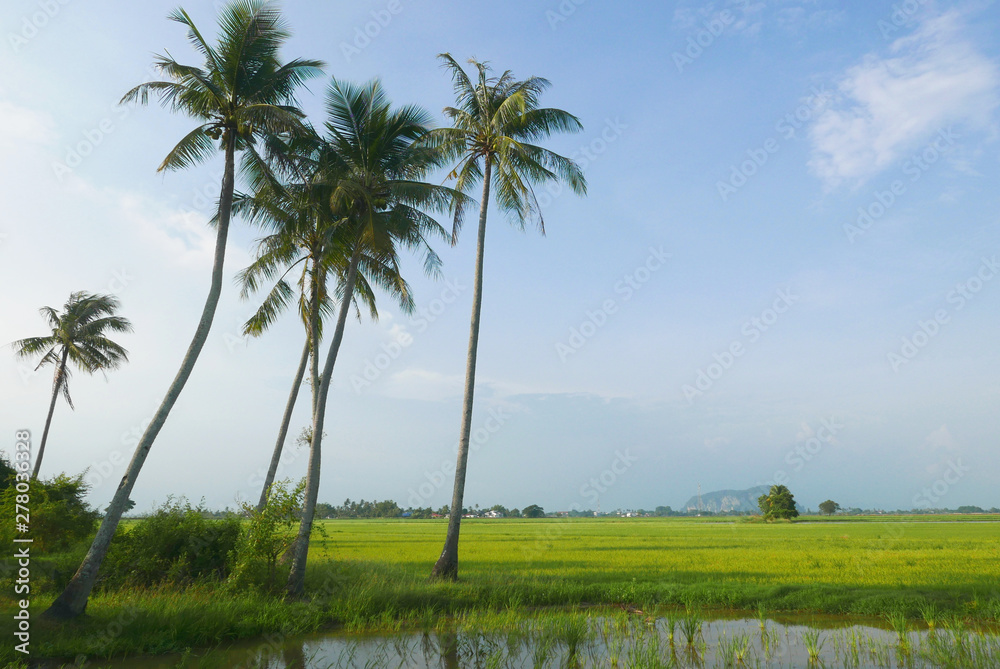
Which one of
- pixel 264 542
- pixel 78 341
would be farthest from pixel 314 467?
pixel 78 341

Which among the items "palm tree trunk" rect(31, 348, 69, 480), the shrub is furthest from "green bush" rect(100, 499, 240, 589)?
"palm tree trunk" rect(31, 348, 69, 480)

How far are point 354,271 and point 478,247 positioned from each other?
3.86 m

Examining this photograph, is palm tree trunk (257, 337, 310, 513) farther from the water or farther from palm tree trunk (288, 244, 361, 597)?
the water

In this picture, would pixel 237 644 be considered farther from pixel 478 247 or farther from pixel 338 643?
pixel 478 247

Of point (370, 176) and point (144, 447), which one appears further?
point (370, 176)

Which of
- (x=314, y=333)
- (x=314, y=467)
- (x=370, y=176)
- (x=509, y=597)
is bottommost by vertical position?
(x=509, y=597)

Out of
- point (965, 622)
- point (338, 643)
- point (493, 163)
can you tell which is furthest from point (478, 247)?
point (965, 622)

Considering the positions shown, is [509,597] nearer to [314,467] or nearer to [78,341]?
[314,467]

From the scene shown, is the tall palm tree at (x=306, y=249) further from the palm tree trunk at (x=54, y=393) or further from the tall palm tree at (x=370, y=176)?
the palm tree trunk at (x=54, y=393)

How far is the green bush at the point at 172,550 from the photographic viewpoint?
12453 mm

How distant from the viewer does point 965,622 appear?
11008 mm

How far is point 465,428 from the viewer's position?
15.2 meters

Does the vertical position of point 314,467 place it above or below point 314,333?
below

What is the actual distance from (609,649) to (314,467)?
303 inches
